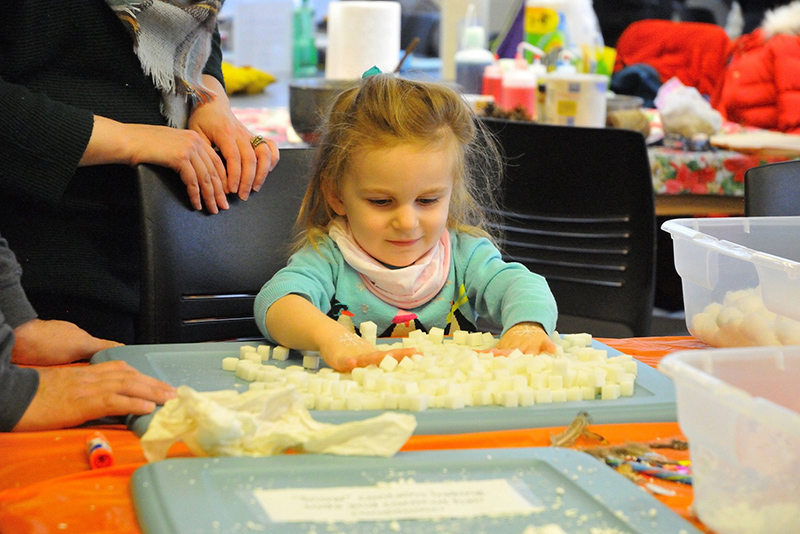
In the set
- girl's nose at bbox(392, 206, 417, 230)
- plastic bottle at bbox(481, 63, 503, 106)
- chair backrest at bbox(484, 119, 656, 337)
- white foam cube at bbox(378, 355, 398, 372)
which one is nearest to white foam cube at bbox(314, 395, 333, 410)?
white foam cube at bbox(378, 355, 398, 372)

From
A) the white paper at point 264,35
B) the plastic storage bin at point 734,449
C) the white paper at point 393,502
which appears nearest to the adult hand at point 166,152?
the white paper at point 393,502

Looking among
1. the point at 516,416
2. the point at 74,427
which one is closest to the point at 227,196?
the point at 74,427

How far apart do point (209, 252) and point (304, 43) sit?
3473mm

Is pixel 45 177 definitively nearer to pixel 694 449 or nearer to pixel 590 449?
pixel 590 449

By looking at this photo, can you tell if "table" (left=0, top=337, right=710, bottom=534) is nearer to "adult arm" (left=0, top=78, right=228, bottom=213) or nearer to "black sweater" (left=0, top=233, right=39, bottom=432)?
"black sweater" (left=0, top=233, right=39, bottom=432)

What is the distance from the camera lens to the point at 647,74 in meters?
3.50

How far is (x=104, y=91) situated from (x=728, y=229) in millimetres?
980

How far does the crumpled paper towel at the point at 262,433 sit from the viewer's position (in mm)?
788

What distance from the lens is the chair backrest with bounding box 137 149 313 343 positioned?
142 cm

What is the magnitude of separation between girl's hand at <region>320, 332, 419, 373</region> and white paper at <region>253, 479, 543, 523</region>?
1.12 ft

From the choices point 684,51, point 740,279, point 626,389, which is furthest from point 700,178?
point 684,51

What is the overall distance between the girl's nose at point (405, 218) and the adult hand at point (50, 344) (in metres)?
0.45

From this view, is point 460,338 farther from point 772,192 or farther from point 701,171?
point 701,171

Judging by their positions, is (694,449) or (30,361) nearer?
(694,449)
